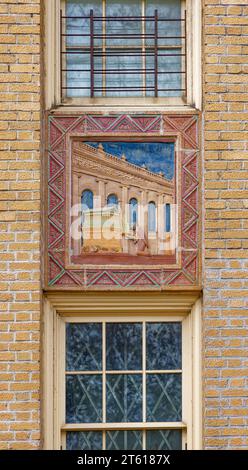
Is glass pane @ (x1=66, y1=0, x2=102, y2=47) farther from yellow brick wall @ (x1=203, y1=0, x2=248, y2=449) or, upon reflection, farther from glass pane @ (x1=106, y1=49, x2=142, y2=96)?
yellow brick wall @ (x1=203, y1=0, x2=248, y2=449)

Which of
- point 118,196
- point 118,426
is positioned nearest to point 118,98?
point 118,196

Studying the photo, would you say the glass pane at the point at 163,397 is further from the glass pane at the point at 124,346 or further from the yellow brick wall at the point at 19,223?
the yellow brick wall at the point at 19,223

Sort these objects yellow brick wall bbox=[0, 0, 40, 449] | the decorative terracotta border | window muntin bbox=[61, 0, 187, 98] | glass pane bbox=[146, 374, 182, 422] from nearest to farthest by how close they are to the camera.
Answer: yellow brick wall bbox=[0, 0, 40, 449]
the decorative terracotta border
glass pane bbox=[146, 374, 182, 422]
window muntin bbox=[61, 0, 187, 98]

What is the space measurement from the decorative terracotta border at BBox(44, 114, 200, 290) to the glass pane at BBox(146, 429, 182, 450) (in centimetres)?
118

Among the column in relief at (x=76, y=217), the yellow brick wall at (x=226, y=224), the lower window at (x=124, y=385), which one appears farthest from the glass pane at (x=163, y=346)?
the column in relief at (x=76, y=217)

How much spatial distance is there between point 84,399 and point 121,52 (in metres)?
2.84

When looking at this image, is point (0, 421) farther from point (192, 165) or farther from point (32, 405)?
point (192, 165)

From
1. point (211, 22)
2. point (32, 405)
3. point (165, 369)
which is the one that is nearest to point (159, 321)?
point (165, 369)

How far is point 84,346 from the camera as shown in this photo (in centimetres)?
625

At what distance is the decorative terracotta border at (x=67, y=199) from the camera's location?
6.12 meters

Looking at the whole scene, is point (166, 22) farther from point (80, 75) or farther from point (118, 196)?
point (118, 196)

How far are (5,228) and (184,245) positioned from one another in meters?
1.41

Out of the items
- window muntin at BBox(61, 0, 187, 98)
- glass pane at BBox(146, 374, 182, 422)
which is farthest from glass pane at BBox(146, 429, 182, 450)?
window muntin at BBox(61, 0, 187, 98)

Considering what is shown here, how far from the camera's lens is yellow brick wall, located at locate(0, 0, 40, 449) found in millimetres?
5930
